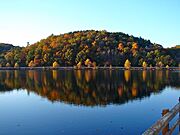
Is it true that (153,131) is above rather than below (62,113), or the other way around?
above

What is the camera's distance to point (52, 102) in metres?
49.4

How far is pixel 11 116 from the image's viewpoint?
122 feet

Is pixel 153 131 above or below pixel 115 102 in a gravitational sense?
above

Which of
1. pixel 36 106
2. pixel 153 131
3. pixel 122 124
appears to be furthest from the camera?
pixel 36 106

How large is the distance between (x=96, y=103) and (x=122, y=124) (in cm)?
1614

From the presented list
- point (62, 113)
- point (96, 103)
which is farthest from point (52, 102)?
point (62, 113)

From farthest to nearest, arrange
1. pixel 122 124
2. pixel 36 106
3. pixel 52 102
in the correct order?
pixel 52 102 → pixel 36 106 → pixel 122 124

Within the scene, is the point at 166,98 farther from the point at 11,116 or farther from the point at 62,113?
the point at 11,116

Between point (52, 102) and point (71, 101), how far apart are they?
3361 millimetres

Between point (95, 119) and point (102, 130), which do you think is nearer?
point (102, 130)

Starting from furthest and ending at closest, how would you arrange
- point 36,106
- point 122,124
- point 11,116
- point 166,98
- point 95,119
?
point 166,98 → point 36,106 → point 11,116 → point 95,119 → point 122,124

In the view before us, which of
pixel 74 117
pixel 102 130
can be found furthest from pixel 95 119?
pixel 102 130

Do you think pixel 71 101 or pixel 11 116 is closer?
pixel 11 116

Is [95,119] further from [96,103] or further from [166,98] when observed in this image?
[166,98]
